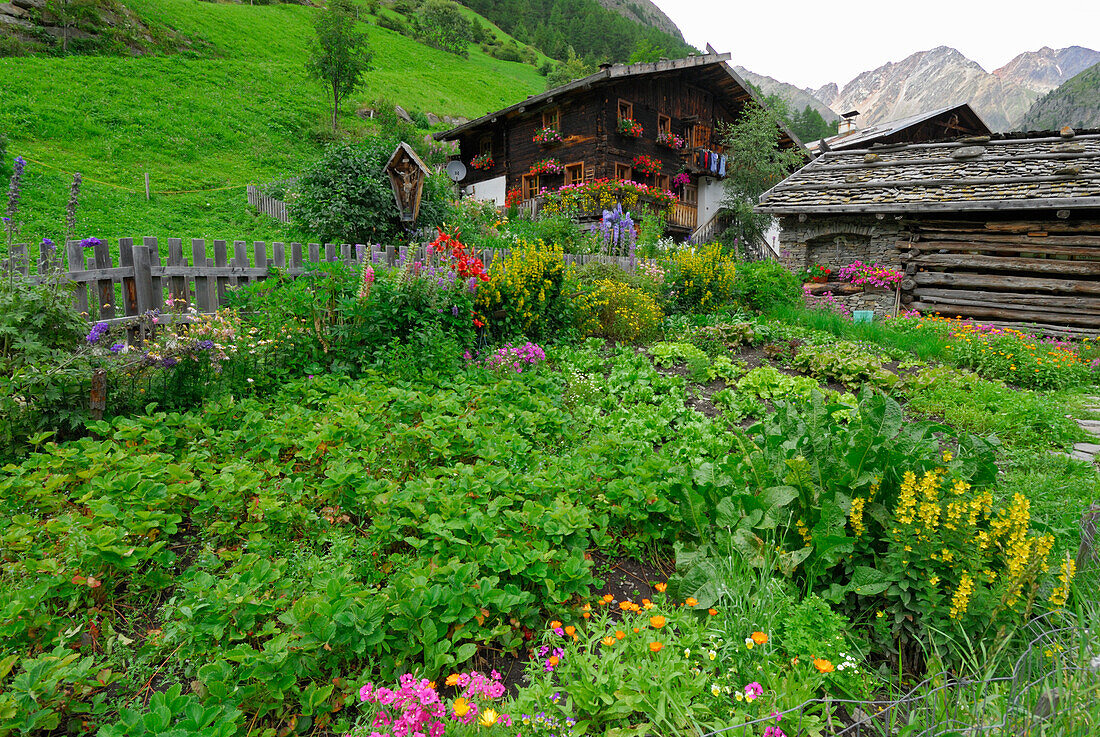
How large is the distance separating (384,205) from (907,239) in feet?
37.8

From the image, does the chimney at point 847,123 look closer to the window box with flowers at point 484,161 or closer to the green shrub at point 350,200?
the window box with flowers at point 484,161

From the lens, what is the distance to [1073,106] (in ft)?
210

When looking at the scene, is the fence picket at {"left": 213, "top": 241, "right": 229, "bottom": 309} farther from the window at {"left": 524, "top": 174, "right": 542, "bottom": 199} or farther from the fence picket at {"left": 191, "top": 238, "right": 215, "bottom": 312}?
the window at {"left": 524, "top": 174, "right": 542, "bottom": 199}

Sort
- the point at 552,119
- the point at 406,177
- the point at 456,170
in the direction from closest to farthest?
1. the point at 406,177
2. the point at 552,119
3. the point at 456,170

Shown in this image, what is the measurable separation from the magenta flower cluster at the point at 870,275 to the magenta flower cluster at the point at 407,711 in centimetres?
1286

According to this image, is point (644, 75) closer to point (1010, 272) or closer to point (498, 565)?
point (1010, 272)

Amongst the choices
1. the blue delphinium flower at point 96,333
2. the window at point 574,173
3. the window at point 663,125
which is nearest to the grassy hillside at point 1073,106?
the window at point 663,125

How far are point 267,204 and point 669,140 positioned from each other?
14.4m

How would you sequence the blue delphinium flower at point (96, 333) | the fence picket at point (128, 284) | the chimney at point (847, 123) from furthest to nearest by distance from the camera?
the chimney at point (847, 123), the fence picket at point (128, 284), the blue delphinium flower at point (96, 333)

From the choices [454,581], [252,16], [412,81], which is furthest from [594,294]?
[252,16]

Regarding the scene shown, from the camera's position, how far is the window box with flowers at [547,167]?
65.7ft

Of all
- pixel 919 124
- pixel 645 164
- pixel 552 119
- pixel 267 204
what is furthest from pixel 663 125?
pixel 267 204

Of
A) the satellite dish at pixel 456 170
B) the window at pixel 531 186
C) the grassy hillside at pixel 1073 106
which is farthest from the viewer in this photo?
the grassy hillside at pixel 1073 106

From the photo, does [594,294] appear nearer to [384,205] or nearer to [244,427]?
[244,427]
